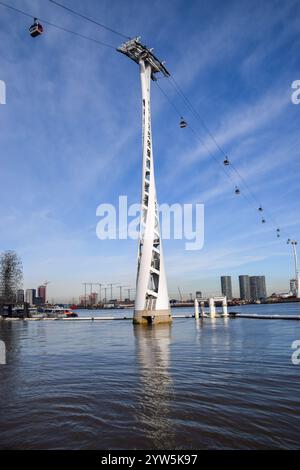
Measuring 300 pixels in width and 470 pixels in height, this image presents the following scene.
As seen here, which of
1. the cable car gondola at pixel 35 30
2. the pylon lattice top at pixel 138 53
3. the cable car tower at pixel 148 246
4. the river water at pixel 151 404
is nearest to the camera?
the river water at pixel 151 404

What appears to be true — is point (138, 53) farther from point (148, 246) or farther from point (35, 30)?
point (35, 30)

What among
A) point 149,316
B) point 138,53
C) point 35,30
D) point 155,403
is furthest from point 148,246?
point 155,403

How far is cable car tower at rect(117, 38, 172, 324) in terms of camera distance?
5275cm

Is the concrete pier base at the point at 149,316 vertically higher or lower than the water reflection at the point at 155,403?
lower

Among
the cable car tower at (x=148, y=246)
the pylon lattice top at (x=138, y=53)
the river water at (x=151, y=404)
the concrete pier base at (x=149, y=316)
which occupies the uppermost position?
the pylon lattice top at (x=138, y=53)

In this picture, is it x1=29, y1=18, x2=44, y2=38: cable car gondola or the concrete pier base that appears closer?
x1=29, y1=18, x2=44, y2=38: cable car gondola

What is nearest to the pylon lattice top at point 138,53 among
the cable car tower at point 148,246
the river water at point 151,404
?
the cable car tower at point 148,246

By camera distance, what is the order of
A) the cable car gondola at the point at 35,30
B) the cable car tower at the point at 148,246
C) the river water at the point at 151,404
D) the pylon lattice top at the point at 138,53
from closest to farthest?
the river water at the point at 151,404, the cable car gondola at the point at 35,30, the cable car tower at the point at 148,246, the pylon lattice top at the point at 138,53

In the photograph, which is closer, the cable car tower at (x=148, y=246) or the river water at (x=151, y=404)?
the river water at (x=151, y=404)

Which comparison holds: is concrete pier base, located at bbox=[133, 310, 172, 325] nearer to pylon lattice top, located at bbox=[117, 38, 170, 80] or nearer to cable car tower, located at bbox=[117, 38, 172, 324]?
cable car tower, located at bbox=[117, 38, 172, 324]

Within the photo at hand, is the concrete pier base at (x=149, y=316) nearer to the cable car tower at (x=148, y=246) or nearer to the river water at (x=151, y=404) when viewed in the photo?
the cable car tower at (x=148, y=246)

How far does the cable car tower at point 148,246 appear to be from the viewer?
173ft

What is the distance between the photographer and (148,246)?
5250cm

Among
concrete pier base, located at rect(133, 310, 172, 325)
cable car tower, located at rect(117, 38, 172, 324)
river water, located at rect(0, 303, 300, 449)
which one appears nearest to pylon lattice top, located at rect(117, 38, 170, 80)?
cable car tower, located at rect(117, 38, 172, 324)
